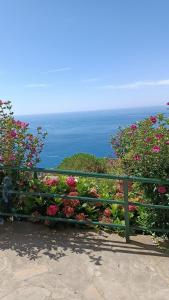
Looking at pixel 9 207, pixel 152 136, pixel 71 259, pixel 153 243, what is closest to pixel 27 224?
pixel 9 207

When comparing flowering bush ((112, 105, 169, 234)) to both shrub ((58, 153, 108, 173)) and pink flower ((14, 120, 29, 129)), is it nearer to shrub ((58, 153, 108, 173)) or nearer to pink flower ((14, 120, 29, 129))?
pink flower ((14, 120, 29, 129))

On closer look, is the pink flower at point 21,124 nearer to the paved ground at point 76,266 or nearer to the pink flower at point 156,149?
the paved ground at point 76,266

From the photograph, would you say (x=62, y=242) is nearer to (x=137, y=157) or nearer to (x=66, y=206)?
(x=66, y=206)

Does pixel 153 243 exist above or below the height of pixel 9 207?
below

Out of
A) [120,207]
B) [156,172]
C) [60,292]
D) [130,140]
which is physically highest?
[130,140]

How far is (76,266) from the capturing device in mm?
5152

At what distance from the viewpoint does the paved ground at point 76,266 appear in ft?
14.6

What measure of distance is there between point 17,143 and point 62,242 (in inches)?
74.2

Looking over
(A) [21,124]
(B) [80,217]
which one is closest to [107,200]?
(B) [80,217]

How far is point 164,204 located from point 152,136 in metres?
1.08

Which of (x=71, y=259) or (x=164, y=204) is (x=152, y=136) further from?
(x=71, y=259)

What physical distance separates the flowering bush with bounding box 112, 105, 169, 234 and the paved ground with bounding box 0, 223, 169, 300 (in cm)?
46

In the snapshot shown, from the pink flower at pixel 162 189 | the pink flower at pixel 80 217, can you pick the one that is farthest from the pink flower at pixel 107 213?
the pink flower at pixel 162 189

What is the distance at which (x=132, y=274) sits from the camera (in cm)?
492
